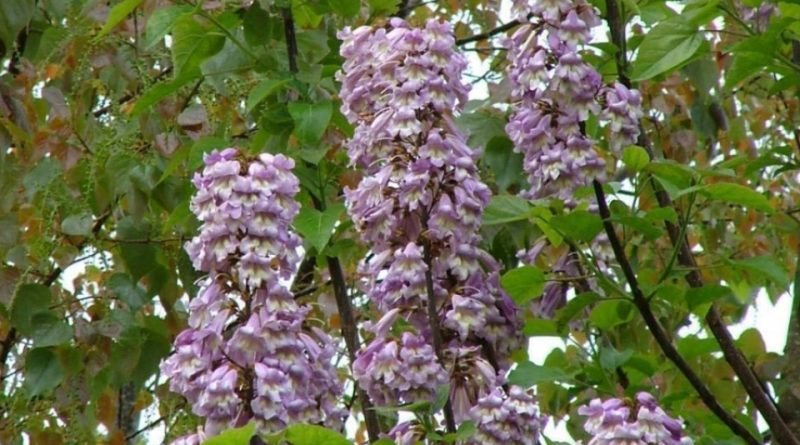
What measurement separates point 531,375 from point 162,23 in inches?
30.4

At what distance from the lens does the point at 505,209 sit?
187 cm

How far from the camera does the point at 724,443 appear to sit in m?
1.93

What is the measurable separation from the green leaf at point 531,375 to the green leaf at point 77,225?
106 centimetres

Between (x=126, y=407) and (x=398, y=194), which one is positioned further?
(x=126, y=407)

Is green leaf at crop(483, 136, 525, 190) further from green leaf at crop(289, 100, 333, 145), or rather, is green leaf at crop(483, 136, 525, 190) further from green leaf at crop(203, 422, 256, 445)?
green leaf at crop(203, 422, 256, 445)

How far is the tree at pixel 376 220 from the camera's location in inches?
66.9

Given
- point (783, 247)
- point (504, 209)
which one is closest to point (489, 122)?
point (504, 209)

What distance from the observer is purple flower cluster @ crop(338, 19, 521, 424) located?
174cm

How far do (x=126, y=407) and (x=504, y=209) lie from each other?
2415 millimetres

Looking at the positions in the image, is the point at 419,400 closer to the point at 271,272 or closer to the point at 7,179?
the point at 271,272

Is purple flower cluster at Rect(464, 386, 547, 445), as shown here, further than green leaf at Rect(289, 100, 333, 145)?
No

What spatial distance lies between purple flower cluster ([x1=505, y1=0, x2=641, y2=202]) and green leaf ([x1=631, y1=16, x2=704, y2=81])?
0.05 meters

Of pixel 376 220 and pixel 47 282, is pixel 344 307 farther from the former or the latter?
pixel 47 282

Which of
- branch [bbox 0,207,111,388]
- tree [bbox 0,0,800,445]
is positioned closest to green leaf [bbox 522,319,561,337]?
tree [bbox 0,0,800,445]
